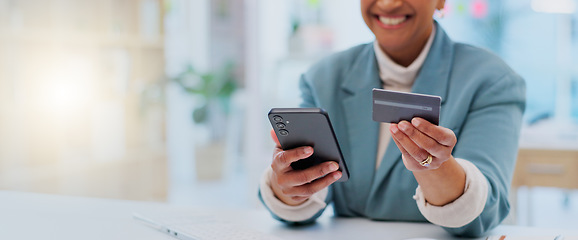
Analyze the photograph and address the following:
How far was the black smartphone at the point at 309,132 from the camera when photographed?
0.90m

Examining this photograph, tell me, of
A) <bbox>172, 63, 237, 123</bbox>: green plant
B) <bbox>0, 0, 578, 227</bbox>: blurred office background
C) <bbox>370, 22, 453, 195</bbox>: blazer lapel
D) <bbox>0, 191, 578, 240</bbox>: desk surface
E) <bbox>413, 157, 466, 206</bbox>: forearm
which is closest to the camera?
<bbox>413, 157, 466, 206</bbox>: forearm

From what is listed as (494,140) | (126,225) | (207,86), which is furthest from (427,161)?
(207,86)

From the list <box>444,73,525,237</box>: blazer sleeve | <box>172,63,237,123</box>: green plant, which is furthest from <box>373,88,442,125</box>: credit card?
<box>172,63,237,123</box>: green plant

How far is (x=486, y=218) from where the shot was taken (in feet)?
3.27

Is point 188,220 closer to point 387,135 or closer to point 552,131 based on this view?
Result: point 387,135

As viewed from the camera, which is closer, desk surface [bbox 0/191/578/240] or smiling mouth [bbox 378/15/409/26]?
desk surface [bbox 0/191/578/240]

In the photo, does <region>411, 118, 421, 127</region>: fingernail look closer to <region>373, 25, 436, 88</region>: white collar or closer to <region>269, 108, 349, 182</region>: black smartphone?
<region>269, 108, 349, 182</region>: black smartphone

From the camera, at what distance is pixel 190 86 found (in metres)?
4.23

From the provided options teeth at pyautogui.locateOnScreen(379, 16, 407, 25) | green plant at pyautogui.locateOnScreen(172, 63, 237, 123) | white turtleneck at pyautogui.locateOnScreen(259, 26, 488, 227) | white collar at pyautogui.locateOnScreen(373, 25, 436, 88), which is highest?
teeth at pyautogui.locateOnScreen(379, 16, 407, 25)

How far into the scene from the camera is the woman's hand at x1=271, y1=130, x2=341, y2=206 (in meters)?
0.95

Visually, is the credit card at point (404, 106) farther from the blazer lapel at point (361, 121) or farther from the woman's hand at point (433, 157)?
the blazer lapel at point (361, 121)

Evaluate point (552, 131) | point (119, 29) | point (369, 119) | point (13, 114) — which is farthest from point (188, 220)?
point (552, 131)

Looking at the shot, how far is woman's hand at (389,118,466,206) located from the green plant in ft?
11.0

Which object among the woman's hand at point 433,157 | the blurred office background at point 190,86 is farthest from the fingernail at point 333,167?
the blurred office background at point 190,86
